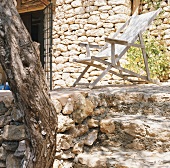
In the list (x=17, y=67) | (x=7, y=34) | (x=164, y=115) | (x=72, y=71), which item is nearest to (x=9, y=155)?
(x=17, y=67)

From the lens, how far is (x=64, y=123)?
2.33 metres

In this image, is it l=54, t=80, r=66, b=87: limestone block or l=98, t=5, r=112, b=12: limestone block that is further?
l=54, t=80, r=66, b=87: limestone block

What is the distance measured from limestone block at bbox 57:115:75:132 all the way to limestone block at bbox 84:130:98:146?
233 millimetres

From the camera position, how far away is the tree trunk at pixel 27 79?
1.71m

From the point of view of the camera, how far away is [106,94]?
2877 mm

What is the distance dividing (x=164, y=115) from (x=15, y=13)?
172 centimetres

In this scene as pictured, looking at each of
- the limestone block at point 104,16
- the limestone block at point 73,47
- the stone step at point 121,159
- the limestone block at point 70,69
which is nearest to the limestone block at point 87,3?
the limestone block at point 104,16

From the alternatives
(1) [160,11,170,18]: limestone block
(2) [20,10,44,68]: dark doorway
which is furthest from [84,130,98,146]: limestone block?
(2) [20,10,44,68]: dark doorway

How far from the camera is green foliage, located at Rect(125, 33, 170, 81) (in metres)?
5.55

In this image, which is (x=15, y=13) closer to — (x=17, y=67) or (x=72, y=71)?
(x=17, y=67)

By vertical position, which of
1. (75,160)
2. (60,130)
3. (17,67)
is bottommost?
(75,160)

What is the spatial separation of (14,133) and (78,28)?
4.08 m

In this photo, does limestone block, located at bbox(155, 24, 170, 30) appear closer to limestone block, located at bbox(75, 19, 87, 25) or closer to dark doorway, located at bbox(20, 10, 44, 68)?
limestone block, located at bbox(75, 19, 87, 25)

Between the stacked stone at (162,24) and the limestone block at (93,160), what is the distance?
13.1 feet
